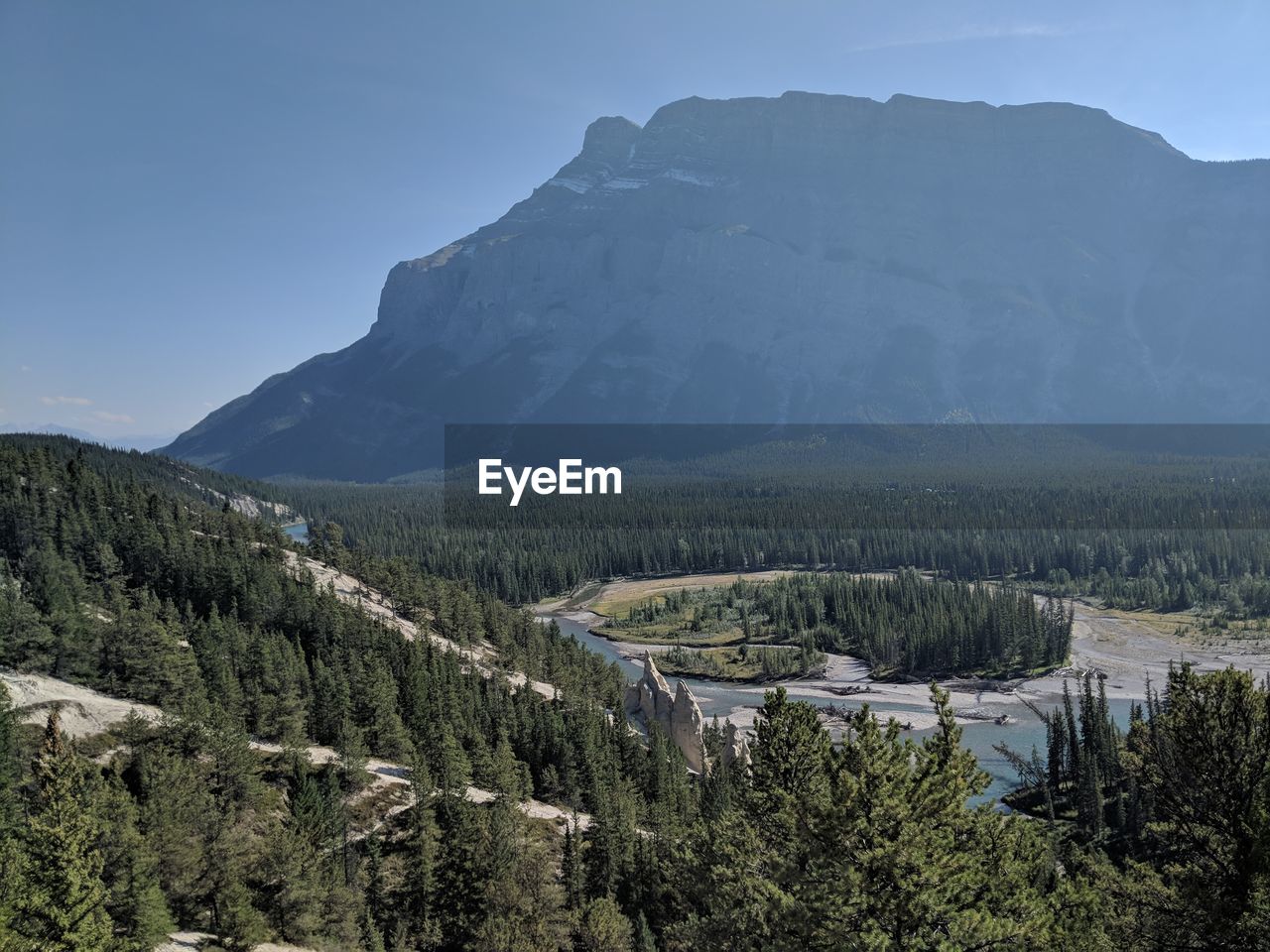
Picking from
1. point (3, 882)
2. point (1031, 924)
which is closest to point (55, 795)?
point (3, 882)

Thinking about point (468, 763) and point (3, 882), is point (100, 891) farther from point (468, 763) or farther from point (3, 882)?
point (468, 763)

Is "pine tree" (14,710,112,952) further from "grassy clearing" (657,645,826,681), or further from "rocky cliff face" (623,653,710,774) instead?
"grassy clearing" (657,645,826,681)

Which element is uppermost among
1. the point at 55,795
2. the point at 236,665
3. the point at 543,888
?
the point at 55,795

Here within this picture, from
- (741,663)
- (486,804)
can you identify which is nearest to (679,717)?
(486,804)

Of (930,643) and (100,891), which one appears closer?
(100,891)

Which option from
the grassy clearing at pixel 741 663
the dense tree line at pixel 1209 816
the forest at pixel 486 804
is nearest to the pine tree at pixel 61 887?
the forest at pixel 486 804

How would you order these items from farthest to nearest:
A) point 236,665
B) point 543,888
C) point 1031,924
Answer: point 236,665 < point 543,888 < point 1031,924

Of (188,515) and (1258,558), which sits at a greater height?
(188,515)

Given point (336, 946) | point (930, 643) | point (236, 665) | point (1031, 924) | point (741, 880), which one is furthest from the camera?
point (930, 643)

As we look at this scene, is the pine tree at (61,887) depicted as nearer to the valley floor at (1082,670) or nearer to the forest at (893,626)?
the valley floor at (1082,670)
